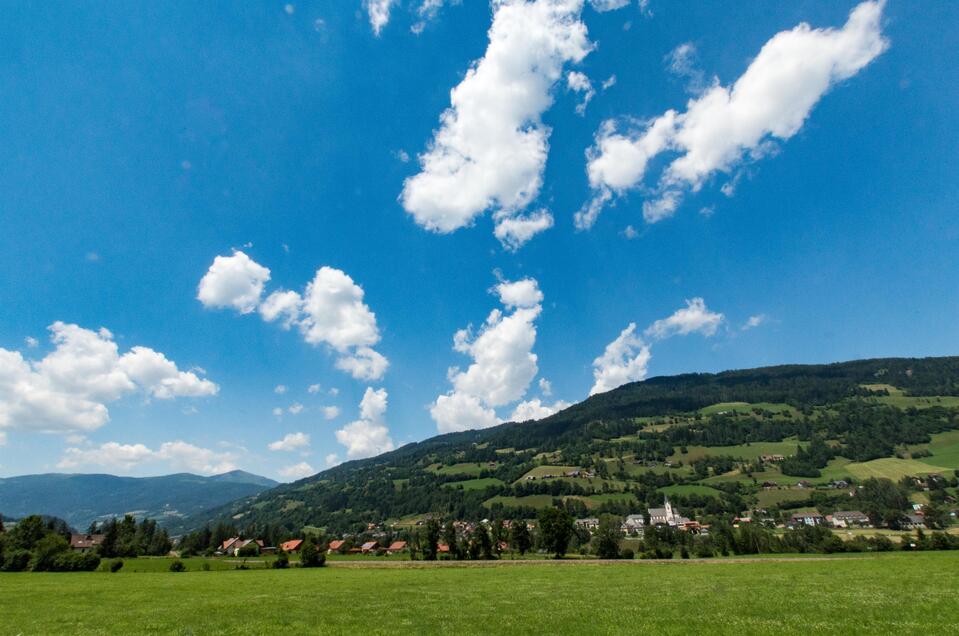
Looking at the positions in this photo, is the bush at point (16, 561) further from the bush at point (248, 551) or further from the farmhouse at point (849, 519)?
the farmhouse at point (849, 519)

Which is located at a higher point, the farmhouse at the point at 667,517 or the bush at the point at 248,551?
the bush at the point at 248,551

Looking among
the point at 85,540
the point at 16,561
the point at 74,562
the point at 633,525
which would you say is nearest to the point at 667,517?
the point at 633,525

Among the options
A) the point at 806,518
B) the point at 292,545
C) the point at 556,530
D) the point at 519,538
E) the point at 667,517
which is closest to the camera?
the point at 556,530

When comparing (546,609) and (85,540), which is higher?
(546,609)

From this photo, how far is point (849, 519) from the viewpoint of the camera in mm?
158000

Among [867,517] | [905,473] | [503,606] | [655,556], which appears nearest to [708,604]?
[503,606]

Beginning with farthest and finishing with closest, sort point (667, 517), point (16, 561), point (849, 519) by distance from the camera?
point (667, 517) < point (849, 519) < point (16, 561)

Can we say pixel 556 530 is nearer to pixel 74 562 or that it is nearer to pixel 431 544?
pixel 431 544

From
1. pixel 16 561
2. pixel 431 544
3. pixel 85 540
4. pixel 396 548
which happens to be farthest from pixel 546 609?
pixel 85 540

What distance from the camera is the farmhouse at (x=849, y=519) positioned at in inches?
6073

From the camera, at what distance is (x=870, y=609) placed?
1986cm

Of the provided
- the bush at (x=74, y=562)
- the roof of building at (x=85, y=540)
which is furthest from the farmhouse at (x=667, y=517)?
the roof of building at (x=85, y=540)

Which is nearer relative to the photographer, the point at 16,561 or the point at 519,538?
the point at 16,561

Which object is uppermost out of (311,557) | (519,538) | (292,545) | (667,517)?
(311,557)
